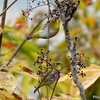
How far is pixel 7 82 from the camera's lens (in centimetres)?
78

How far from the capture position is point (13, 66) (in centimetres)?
87

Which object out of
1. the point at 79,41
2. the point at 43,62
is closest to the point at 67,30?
the point at 43,62

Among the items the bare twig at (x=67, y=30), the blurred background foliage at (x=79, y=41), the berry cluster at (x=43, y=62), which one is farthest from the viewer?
the blurred background foliage at (x=79, y=41)

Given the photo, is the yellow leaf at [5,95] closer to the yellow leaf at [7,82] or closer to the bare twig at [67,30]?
the yellow leaf at [7,82]

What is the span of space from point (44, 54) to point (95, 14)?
240 centimetres

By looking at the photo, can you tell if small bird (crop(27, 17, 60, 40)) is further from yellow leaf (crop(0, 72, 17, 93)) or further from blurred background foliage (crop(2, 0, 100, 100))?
blurred background foliage (crop(2, 0, 100, 100))

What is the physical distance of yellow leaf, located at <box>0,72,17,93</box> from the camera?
0.75 metres

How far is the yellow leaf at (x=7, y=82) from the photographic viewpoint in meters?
0.75

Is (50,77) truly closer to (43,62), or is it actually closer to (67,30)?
(43,62)

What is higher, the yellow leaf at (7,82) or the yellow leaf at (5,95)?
the yellow leaf at (7,82)

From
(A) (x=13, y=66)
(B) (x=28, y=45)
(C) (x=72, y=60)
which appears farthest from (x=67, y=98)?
(B) (x=28, y=45)

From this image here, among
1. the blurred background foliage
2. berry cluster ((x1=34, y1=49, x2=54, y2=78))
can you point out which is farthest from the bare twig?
the blurred background foliage

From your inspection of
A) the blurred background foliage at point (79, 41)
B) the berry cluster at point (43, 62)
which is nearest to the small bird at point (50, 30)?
the berry cluster at point (43, 62)

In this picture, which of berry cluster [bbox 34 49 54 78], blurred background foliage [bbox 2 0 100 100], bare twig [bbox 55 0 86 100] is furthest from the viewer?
blurred background foliage [bbox 2 0 100 100]
